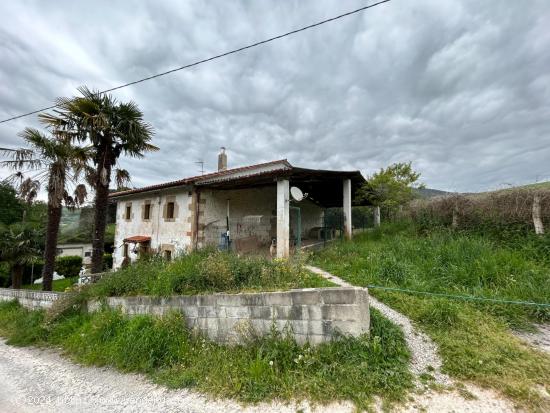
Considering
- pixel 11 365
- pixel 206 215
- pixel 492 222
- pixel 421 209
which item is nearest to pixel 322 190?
pixel 421 209

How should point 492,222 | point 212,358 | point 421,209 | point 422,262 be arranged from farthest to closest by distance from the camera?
point 421,209 < point 492,222 < point 422,262 < point 212,358

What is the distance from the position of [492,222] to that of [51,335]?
37.6 ft

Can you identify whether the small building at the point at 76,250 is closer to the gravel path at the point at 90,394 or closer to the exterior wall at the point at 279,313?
the gravel path at the point at 90,394

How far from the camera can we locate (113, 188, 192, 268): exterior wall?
10.3 m

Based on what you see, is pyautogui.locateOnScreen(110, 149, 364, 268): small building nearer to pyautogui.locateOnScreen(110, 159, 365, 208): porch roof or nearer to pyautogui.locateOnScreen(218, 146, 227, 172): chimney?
pyautogui.locateOnScreen(110, 159, 365, 208): porch roof

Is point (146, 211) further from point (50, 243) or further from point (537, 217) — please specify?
point (537, 217)

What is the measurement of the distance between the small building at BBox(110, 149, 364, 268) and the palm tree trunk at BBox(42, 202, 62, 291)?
3169 millimetres

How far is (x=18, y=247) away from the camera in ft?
45.1

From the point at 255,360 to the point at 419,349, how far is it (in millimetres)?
2165

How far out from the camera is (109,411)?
318cm

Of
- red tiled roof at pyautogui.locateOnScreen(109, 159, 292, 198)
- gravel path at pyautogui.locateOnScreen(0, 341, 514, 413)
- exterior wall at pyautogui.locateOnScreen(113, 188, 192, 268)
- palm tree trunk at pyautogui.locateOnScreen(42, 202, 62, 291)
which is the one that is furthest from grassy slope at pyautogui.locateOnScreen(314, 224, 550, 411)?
palm tree trunk at pyautogui.locateOnScreen(42, 202, 62, 291)

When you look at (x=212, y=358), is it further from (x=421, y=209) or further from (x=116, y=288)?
(x=421, y=209)

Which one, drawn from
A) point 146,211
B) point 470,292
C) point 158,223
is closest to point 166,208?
point 158,223

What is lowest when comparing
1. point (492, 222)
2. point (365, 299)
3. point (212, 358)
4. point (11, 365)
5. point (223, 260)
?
point (11, 365)
